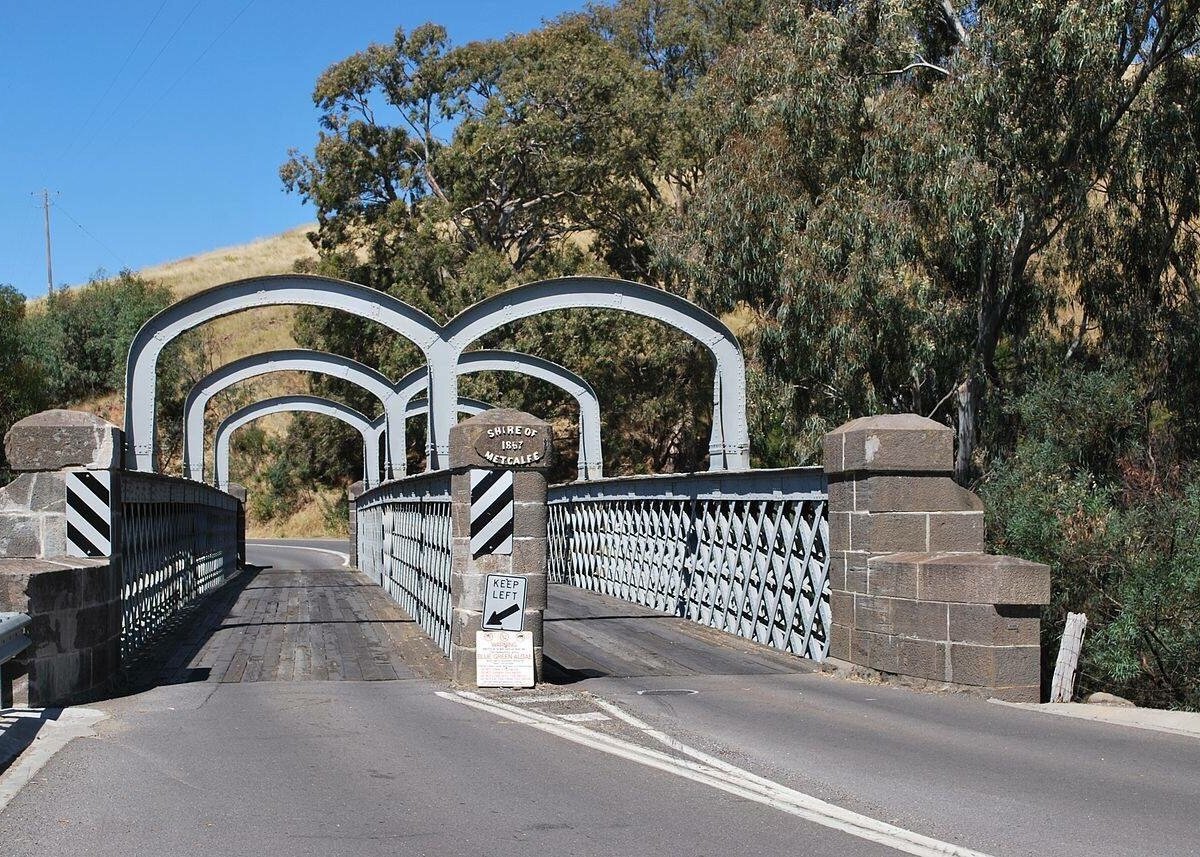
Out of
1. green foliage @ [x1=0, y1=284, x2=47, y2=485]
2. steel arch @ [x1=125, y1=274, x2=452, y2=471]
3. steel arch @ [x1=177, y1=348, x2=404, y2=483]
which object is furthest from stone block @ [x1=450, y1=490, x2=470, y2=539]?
green foliage @ [x1=0, y1=284, x2=47, y2=485]

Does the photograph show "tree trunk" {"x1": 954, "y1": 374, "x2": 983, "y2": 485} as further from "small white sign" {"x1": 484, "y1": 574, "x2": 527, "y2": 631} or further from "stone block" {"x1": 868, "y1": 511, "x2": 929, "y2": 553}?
"small white sign" {"x1": 484, "y1": 574, "x2": 527, "y2": 631}

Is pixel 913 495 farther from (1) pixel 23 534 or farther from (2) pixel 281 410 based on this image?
(2) pixel 281 410

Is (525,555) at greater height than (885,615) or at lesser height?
greater

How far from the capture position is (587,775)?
7.22 m

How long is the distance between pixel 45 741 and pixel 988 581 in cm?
694

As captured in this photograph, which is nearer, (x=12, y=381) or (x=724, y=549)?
(x=724, y=549)

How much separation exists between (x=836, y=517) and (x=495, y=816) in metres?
6.10

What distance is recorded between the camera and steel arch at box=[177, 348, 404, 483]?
2309 cm

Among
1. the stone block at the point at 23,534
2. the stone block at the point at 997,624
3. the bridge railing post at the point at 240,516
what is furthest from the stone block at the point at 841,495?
the bridge railing post at the point at 240,516

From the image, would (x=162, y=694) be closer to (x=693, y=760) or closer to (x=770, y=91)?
(x=693, y=760)

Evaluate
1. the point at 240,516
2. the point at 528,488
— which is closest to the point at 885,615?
the point at 528,488

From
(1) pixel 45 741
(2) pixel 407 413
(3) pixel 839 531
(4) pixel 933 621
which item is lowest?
(1) pixel 45 741

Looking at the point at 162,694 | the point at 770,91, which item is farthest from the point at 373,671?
the point at 770,91

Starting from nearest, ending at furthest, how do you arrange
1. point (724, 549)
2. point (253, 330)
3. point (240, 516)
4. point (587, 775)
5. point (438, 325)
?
point (587, 775)
point (724, 549)
point (438, 325)
point (240, 516)
point (253, 330)
